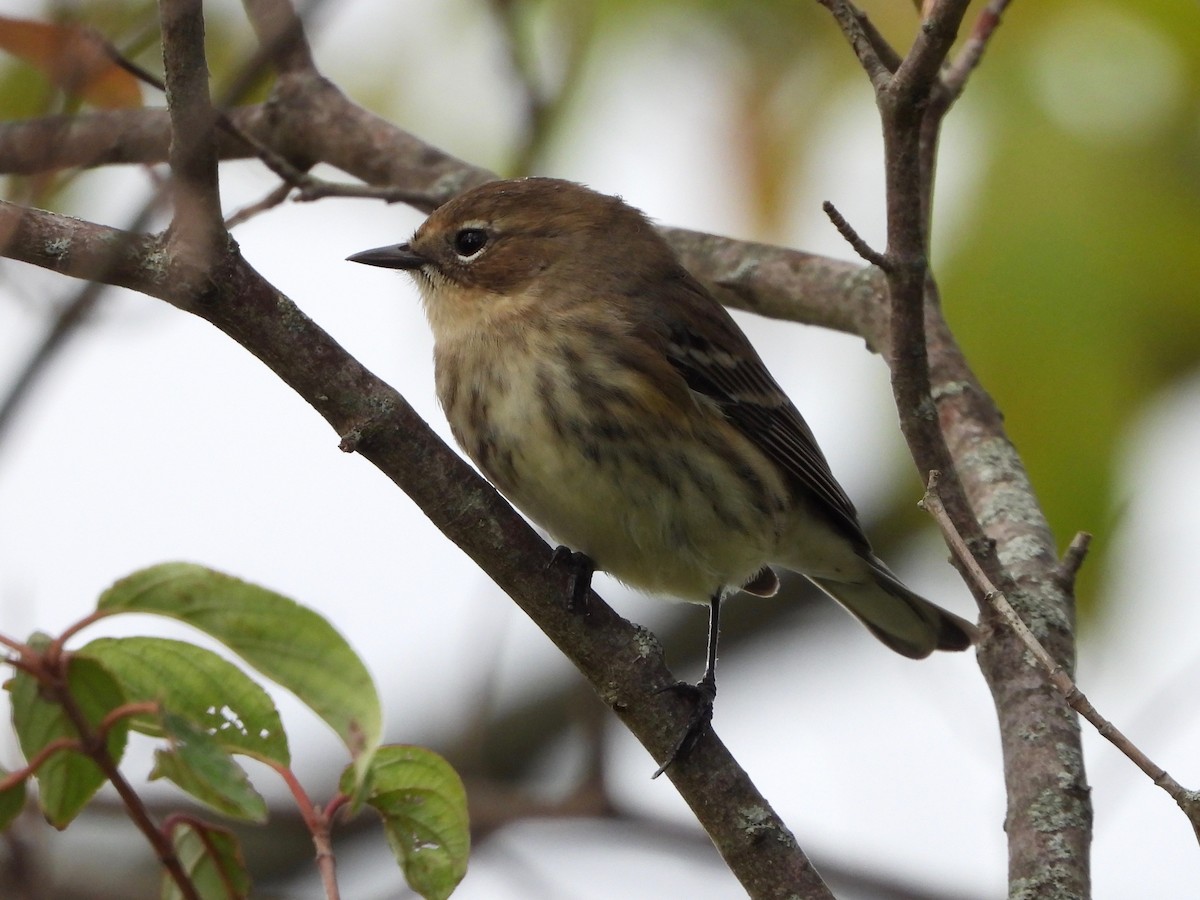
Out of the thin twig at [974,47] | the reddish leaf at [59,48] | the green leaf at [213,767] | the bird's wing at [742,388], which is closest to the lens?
the green leaf at [213,767]

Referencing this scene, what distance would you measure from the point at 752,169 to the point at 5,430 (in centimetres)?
397

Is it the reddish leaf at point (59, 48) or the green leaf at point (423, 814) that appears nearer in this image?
the green leaf at point (423, 814)

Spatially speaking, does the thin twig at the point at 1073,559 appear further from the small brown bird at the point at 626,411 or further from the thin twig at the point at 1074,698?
the small brown bird at the point at 626,411

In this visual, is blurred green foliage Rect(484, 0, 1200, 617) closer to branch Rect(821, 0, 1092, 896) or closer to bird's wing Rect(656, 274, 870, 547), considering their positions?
branch Rect(821, 0, 1092, 896)

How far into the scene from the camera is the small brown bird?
4.70 meters

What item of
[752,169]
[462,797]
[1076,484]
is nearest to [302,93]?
[752,169]

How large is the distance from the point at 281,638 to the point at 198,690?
219 millimetres

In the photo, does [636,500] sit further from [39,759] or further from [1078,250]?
[39,759]

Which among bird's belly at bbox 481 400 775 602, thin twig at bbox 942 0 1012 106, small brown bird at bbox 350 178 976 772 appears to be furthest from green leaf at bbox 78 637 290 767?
thin twig at bbox 942 0 1012 106

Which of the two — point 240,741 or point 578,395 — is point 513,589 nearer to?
point 240,741

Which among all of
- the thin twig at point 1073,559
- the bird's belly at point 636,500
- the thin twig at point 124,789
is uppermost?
the bird's belly at point 636,500

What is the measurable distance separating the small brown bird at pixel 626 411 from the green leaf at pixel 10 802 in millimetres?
1883

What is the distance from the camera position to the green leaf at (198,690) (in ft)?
8.07

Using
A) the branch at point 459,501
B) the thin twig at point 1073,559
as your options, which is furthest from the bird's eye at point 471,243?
the thin twig at point 1073,559
